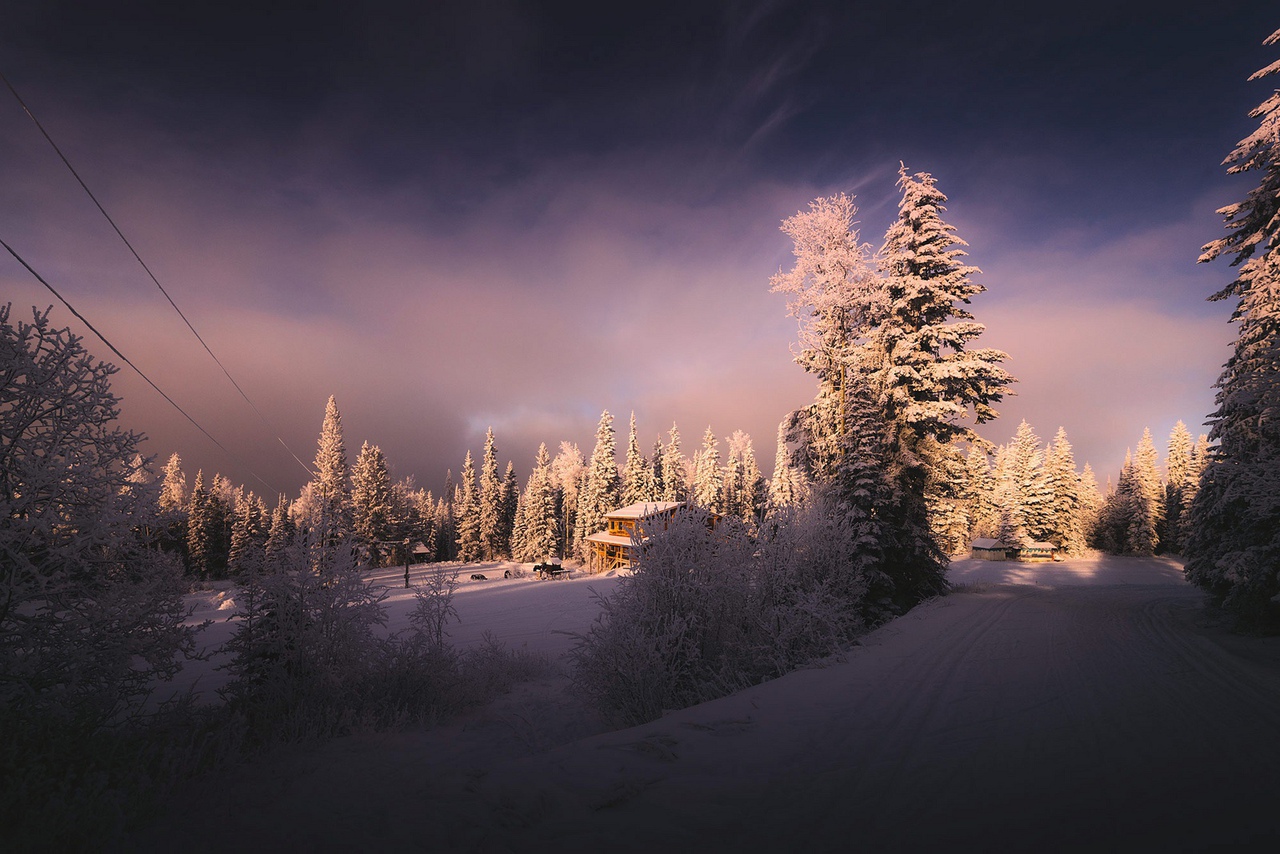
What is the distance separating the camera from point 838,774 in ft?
15.1

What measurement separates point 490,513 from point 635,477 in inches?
761

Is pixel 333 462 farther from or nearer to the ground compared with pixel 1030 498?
farther from the ground

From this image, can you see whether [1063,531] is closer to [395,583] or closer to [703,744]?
[703,744]

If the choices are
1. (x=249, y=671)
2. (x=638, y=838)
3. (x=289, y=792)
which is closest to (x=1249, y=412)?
(x=638, y=838)

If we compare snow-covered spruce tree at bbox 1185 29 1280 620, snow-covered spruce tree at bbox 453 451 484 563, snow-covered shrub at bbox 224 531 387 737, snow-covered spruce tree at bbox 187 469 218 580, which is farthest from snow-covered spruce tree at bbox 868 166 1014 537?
snow-covered spruce tree at bbox 187 469 218 580

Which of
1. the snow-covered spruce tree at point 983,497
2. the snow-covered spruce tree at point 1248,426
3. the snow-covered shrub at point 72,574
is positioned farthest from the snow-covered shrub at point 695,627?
the snow-covered spruce tree at point 983,497

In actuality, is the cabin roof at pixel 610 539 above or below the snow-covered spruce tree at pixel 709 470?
below

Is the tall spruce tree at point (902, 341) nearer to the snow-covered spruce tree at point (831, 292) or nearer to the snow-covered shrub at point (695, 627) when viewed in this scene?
the snow-covered spruce tree at point (831, 292)

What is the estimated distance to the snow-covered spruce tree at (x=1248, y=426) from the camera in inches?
404

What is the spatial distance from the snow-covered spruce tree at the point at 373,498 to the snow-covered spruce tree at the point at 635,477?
78.5 ft

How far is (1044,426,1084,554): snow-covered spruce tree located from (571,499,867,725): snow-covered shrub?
4711cm

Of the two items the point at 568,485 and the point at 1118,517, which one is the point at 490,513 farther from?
the point at 1118,517

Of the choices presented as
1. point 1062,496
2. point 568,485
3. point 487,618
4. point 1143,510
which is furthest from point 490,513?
point 1143,510

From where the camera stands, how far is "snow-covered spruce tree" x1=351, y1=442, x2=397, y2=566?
4750 cm
